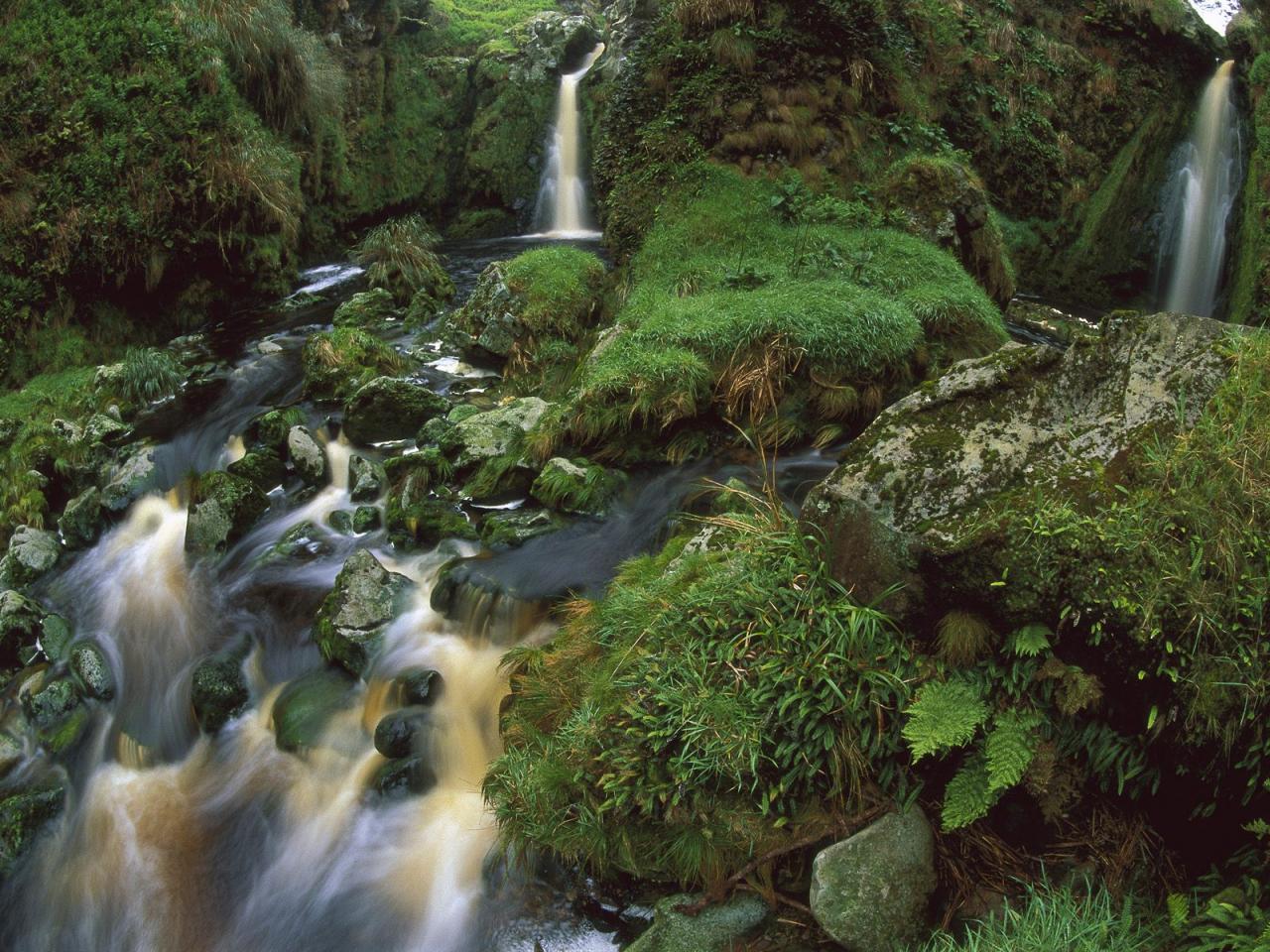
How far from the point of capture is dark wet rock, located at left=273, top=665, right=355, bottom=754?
5145 millimetres

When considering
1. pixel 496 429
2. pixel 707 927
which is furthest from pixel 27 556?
pixel 707 927

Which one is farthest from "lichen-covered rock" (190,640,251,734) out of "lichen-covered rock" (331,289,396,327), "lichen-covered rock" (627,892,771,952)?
"lichen-covered rock" (331,289,396,327)

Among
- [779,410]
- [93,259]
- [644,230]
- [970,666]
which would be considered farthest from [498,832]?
[93,259]

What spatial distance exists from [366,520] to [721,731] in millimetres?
4297

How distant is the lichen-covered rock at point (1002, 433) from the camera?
3.54 meters

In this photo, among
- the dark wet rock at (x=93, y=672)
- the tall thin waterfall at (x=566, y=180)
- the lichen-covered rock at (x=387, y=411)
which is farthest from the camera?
the tall thin waterfall at (x=566, y=180)

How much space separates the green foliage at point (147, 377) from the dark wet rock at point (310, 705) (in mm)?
4932

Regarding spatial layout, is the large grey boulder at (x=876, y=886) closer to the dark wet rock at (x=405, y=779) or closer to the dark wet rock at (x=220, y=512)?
the dark wet rock at (x=405, y=779)

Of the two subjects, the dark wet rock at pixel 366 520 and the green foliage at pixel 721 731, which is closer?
the green foliage at pixel 721 731

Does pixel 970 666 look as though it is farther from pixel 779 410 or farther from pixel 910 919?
pixel 779 410

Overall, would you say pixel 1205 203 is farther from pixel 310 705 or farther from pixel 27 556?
pixel 27 556

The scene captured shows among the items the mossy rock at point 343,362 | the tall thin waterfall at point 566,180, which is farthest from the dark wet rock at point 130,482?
the tall thin waterfall at point 566,180

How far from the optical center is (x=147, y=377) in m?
8.93

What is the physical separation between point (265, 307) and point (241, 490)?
522 centimetres
